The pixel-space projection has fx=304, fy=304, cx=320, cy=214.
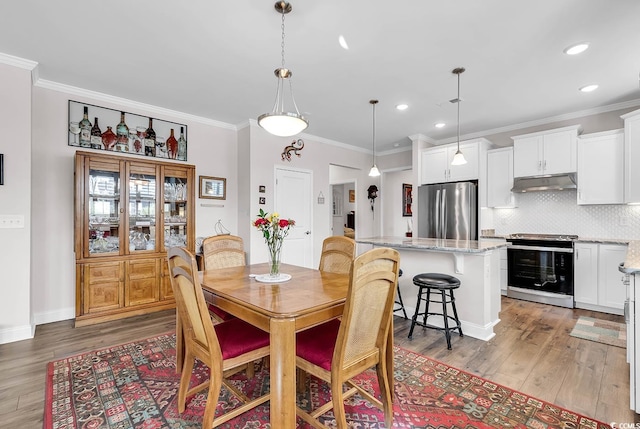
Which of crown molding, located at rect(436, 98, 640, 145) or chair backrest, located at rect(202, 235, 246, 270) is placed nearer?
chair backrest, located at rect(202, 235, 246, 270)

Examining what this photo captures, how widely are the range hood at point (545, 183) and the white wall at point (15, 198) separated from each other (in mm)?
5858

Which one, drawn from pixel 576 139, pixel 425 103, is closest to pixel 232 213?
pixel 425 103

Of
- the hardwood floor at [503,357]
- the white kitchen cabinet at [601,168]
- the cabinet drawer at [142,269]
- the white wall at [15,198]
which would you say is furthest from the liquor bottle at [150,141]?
the white kitchen cabinet at [601,168]

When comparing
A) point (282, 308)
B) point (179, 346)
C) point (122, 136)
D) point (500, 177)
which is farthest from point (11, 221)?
point (500, 177)

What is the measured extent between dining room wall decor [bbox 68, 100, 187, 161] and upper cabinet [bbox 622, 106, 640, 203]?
218 inches

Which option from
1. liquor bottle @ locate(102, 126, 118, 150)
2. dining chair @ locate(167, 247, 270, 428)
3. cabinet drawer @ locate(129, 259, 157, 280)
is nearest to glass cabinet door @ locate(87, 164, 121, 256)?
cabinet drawer @ locate(129, 259, 157, 280)

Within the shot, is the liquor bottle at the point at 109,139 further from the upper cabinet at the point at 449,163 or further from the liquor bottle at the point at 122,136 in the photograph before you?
the upper cabinet at the point at 449,163

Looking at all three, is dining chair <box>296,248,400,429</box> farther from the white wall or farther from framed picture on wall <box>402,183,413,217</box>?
framed picture on wall <box>402,183,413,217</box>

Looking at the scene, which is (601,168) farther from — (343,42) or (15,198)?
(15,198)

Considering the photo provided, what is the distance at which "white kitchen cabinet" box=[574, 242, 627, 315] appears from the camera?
358cm

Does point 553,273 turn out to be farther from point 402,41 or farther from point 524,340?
point 402,41

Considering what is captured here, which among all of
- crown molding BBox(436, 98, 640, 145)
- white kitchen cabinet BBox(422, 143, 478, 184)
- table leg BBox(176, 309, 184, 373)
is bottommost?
table leg BBox(176, 309, 184, 373)

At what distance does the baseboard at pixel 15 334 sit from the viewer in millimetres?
2777

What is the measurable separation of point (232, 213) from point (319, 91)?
7.60ft
